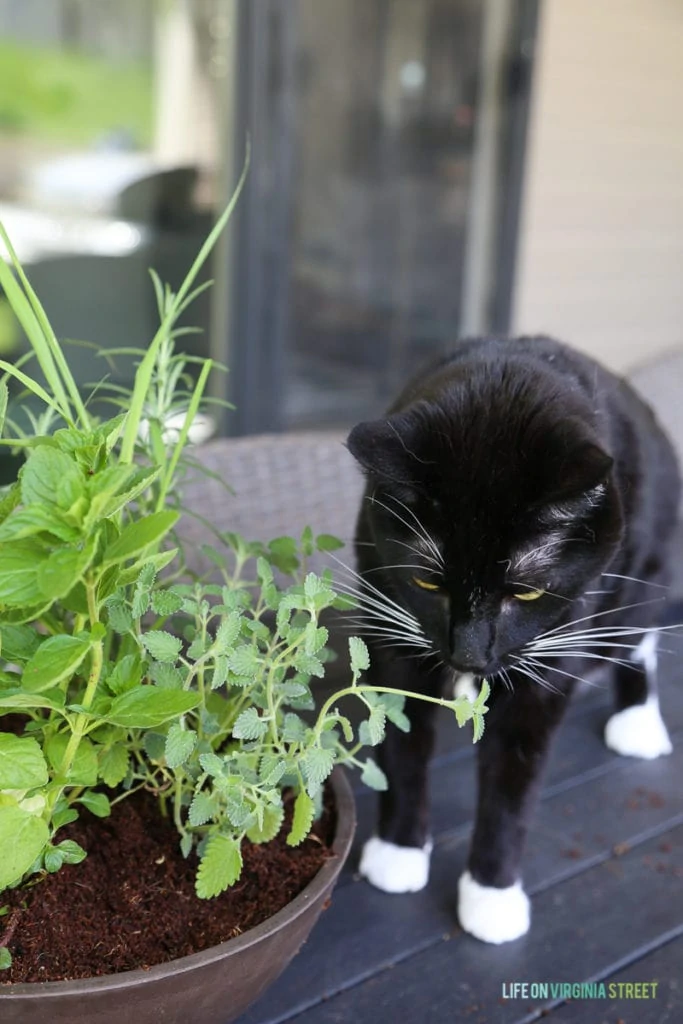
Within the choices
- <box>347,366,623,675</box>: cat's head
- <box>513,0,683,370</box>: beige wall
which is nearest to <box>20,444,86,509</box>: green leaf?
<box>347,366,623,675</box>: cat's head

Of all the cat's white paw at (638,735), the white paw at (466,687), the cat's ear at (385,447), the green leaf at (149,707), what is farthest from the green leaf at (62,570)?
the cat's white paw at (638,735)

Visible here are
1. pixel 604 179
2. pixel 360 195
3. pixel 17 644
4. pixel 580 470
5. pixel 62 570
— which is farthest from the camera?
pixel 604 179

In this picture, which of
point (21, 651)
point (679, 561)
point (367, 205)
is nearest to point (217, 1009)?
point (21, 651)

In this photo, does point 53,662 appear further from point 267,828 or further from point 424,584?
point 424,584

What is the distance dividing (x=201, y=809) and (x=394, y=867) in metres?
0.34

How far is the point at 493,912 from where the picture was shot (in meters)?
0.86

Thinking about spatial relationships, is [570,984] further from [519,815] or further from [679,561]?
[679,561]

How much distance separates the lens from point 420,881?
37.1 inches

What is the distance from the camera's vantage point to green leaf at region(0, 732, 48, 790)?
0.58 m

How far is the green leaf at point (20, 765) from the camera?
1.89 feet

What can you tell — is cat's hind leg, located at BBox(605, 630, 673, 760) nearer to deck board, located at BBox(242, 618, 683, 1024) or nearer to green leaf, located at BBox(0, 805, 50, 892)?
deck board, located at BBox(242, 618, 683, 1024)

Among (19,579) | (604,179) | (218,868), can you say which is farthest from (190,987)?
(604,179)

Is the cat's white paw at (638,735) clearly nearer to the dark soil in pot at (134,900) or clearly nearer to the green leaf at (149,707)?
the dark soil in pot at (134,900)

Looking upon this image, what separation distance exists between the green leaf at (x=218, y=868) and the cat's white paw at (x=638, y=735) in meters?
0.71
